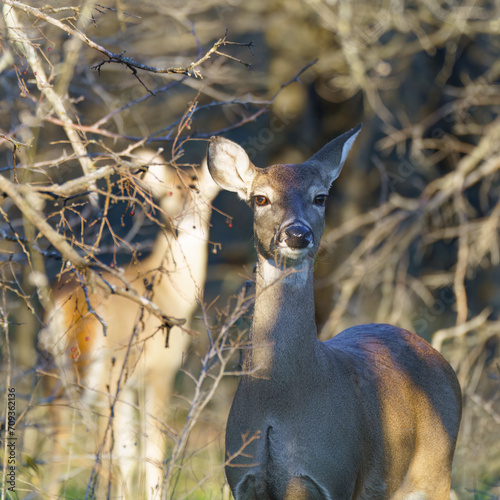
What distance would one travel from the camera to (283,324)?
12.5 feet

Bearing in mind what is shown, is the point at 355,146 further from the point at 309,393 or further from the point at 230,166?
the point at 309,393

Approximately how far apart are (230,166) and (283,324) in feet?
3.07

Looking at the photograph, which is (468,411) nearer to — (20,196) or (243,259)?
(20,196)

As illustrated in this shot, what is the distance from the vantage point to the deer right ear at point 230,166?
4259 mm

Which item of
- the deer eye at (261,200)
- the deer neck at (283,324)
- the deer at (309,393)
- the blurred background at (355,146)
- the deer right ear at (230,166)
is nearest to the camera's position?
the deer at (309,393)

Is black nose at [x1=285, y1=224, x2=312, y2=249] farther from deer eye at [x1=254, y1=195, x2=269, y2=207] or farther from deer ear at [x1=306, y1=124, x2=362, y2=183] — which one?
deer ear at [x1=306, y1=124, x2=362, y2=183]

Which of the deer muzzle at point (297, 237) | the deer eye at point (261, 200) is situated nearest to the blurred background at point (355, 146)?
the deer eye at point (261, 200)

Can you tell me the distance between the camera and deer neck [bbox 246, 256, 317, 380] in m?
3.71

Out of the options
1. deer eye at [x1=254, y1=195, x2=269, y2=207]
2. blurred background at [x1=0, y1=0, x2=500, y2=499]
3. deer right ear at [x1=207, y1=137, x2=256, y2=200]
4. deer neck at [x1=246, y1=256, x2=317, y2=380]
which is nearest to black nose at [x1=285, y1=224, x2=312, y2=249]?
deer neck at [x1=246, y1=256, x2=317, y2=380]

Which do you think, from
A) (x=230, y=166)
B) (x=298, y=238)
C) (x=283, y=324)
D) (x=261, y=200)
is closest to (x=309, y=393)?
(x=283, y=324)

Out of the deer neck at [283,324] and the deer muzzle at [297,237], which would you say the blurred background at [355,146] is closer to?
the deer neck at [283,324]

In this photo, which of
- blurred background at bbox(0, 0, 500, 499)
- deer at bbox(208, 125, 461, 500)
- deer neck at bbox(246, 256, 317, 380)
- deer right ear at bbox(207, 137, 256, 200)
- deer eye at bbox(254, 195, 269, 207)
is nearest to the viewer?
deer at bbox(208, 125, 461, 500)

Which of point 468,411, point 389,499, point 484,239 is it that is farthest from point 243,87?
point 389,499

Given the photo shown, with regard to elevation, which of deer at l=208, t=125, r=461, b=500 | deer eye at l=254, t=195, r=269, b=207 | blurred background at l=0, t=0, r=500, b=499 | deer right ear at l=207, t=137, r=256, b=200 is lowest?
deer at l=208, t=125, r=461, b=500
